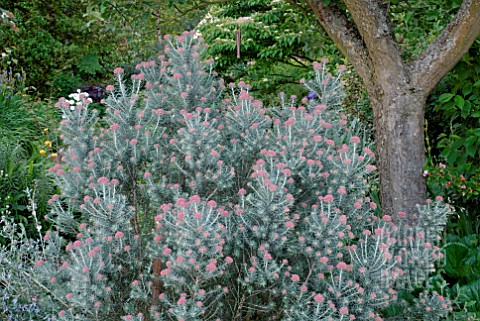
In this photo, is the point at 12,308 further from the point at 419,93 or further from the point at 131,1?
the point at 419,93

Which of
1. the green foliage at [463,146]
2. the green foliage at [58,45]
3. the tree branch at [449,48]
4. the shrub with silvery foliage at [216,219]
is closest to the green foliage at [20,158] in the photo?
the shrub with silvery foliage at [216,219]

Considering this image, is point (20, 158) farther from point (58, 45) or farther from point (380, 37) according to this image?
point (58, 45)

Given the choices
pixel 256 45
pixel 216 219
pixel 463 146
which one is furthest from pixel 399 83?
pixel 256 45

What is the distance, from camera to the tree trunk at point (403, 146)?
Answer: 3484 millimetres

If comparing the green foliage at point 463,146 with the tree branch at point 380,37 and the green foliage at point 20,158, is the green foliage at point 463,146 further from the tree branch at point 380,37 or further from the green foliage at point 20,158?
the green foliage at point 20,158

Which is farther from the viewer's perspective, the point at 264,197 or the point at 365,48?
the point at 365,48

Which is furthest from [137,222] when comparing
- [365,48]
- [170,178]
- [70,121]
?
[365,48]

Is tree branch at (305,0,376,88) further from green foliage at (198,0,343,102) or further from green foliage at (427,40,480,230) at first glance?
green foliage at (198,0,343,102)

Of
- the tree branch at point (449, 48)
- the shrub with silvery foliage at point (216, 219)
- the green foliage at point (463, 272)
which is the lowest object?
the green foliage at point (463, 272)

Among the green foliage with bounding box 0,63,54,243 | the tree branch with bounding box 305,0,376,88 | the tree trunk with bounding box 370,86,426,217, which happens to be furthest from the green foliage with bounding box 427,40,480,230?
the green foliage with bounding box 0,63,54,243

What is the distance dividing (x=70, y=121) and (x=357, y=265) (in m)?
1.43

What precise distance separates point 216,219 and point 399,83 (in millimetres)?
1882

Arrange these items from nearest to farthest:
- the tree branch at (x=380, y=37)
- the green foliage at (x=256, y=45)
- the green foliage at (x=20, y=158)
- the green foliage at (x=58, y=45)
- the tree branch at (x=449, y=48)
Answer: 1. the tree branch at (x=449, y=48)
2. the tree branch at (x=380, y=37)
3. the green foliage at (x=20, y=158)
4. the green foliage at (x=256, y=45)
5. the green foliage at (x=58, y=45)

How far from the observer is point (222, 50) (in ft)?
30.1
